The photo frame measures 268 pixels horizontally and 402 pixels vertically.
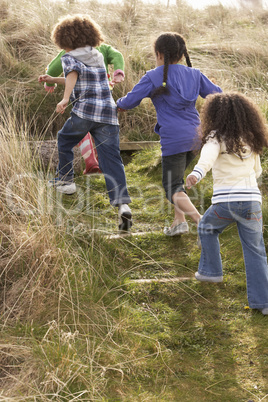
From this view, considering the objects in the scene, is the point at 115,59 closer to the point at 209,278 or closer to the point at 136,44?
the point at 209,278

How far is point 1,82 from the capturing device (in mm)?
7809

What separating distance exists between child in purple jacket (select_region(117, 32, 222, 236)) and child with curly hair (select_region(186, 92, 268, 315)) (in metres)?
0.69

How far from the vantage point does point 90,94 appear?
442cm

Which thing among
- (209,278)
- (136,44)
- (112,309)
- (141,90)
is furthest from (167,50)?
(136,44)

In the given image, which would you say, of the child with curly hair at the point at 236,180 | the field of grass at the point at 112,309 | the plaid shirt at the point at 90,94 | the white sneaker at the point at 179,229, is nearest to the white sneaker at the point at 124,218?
the field of grass at the point at 112,309

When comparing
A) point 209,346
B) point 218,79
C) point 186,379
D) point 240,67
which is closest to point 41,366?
point 186,379

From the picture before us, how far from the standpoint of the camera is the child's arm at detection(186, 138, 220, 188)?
125 inches

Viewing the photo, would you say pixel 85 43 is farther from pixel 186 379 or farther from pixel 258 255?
pixel 186 379

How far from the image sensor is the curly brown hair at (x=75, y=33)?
173 inches

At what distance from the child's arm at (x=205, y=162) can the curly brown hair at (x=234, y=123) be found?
2.4 inches

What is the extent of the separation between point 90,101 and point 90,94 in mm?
67

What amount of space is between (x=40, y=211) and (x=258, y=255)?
151 centimetres

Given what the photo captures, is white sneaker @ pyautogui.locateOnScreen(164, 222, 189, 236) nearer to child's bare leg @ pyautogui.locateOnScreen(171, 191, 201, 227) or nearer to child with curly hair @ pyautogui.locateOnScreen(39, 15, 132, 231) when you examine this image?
child's bare leg @ pyautogui.locateOnScreen(171, 191, 201, 227)

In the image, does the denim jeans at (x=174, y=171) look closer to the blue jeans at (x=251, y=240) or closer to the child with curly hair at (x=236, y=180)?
the child with curly hair at (x=236, y=180)
